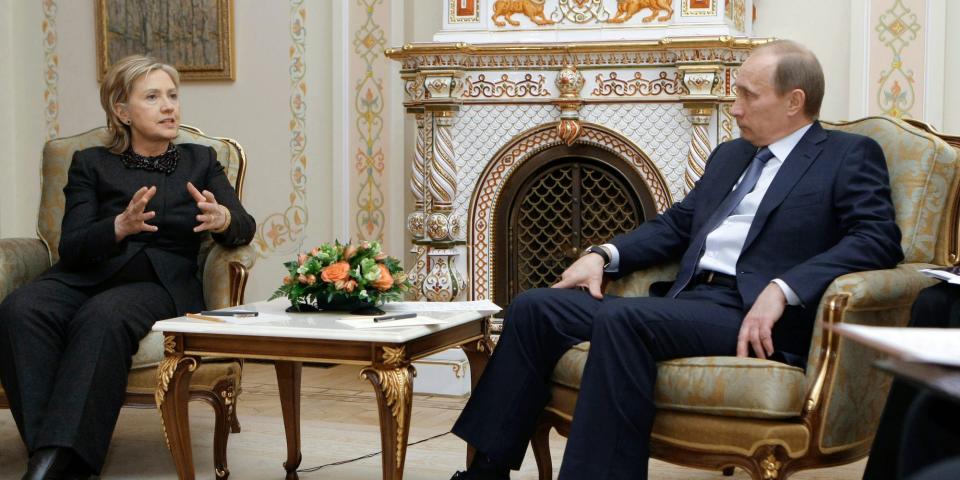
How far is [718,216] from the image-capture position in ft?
10.1

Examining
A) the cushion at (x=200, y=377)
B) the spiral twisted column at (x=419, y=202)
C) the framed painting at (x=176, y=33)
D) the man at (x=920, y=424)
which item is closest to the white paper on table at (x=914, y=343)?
the man at (x=920, y=424)

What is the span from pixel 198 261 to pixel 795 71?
2078mm

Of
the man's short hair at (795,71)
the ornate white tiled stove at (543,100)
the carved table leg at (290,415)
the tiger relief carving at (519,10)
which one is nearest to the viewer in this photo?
the man's short hair at (795,71)

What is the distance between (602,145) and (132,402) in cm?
226

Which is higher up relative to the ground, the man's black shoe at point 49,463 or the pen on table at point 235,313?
the pen on table at point 235,313

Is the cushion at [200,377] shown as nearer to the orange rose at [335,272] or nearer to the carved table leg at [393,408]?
the orange rose at [335,272]

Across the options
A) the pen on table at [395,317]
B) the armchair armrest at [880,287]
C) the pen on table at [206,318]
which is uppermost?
the armchair armrest at [880,287]

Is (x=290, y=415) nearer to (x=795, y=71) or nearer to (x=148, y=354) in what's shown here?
(x=148, y=354)

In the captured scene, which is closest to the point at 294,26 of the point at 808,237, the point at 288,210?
the point at 288,210

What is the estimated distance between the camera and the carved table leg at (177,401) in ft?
10.1

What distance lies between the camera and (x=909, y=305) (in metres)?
2.75

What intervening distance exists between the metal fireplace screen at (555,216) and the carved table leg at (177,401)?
206cm

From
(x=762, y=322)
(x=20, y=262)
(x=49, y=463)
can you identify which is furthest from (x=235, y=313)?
(x=762, y=322)

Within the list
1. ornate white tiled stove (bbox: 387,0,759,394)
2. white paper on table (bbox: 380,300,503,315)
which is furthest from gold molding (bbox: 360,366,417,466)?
ornate white tiled stove (bbox: 387,0,759,394)
